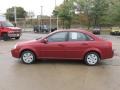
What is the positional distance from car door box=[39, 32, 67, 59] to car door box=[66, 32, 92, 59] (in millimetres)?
222

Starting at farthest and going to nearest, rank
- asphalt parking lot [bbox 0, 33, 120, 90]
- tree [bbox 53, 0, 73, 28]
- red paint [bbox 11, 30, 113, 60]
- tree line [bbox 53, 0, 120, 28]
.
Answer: tree line [bbox 53, 0, 120, 28], tree [bbox 53, 0, 73, 28], red paint [bbox 11, 30, 113, 60], asphalt parking lot [bbox 0, 33, 120, 90]

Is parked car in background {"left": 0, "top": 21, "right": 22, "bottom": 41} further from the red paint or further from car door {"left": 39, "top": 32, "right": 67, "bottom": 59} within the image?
A: car door {"left": 39, "top": 32, "right": 67, "bottom": 59}

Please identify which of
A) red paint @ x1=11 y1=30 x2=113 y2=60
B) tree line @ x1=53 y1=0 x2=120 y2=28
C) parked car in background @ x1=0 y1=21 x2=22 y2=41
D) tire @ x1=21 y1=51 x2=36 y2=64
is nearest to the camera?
red paint @ x1=11 y1=30 x2=113 y2=60

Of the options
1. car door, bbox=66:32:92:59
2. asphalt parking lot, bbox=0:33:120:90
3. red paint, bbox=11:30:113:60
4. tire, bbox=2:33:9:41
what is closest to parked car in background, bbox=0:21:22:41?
tire, bbox=2:33:9:41

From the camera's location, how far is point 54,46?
465 inches

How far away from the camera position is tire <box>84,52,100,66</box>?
11.8 m

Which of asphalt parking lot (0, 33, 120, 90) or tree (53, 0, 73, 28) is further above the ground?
tree (53, 0, 73, 28)

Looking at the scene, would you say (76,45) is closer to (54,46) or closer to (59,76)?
(54,46)

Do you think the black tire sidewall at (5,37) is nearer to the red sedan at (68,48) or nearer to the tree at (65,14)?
the red sedan at (68,48)

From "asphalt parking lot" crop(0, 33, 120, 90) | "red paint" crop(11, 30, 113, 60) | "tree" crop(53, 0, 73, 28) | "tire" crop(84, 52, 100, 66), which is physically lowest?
"asphalt parking lot" crop(0, 33, 120, 90)

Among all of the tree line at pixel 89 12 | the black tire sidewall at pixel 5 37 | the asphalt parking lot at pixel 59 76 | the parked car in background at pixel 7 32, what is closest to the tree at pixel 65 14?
the tree line at pixel 89 12

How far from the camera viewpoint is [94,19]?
60.5 m

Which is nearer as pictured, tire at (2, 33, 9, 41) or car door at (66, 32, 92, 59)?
car door at (66, 32, 92, 59)

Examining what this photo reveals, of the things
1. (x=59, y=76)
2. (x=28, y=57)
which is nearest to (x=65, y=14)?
(x=28, y=57)
